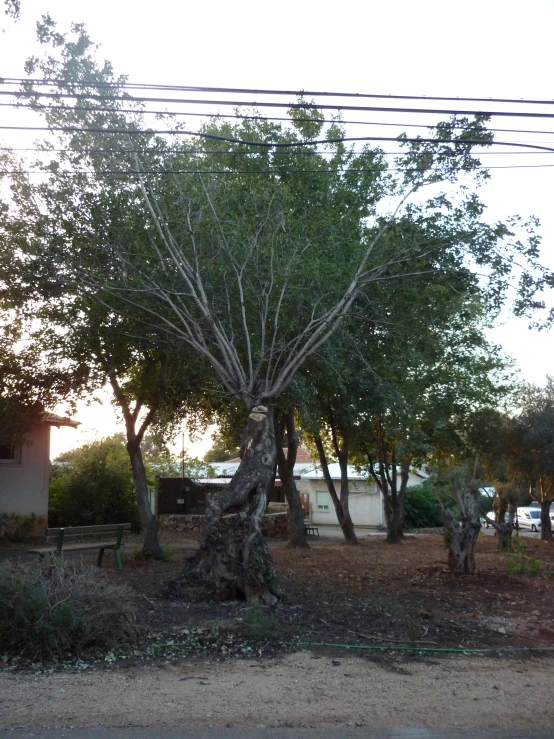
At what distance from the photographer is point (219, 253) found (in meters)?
13.2

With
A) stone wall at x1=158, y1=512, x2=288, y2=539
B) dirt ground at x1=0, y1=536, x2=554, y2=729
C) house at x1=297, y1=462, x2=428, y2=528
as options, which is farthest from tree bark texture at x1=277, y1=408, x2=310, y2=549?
house at x1=297, y1=462, x2=428, y2=528

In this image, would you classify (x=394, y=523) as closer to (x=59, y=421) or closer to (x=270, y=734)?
(x=59, y=421)

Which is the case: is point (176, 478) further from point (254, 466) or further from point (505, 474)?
point (254, 466)

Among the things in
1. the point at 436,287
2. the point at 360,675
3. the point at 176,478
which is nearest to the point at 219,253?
the point at 436,287

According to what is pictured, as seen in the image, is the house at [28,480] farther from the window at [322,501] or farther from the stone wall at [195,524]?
the window at [322,501]

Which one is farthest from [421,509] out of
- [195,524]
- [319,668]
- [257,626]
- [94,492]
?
[319,668]

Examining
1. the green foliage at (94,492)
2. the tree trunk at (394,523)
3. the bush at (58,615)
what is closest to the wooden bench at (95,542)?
the bush at (58,615)

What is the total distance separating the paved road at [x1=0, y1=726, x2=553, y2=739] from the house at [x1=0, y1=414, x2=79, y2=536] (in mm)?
15932

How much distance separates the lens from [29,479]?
2269cm

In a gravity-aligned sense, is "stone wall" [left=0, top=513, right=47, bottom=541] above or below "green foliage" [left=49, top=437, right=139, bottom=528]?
below

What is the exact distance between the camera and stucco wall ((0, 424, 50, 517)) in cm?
2217

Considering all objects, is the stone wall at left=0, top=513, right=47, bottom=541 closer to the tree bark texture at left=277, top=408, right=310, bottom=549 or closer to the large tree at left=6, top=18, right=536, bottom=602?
the tree bark texture at left=277, top=408, right=310, bottom=549

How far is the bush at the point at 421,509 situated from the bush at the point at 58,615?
31847 mm

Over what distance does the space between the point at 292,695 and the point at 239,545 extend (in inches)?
148
